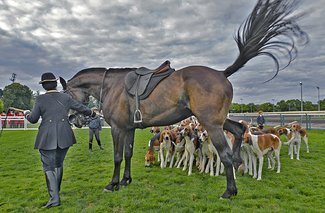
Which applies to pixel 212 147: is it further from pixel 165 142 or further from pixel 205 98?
pixel 205 98

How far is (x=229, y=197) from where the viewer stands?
375 centimetres

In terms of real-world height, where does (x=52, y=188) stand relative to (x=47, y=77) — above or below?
below

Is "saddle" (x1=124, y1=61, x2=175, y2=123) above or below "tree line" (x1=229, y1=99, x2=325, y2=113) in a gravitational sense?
below

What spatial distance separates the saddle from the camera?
4016 mm

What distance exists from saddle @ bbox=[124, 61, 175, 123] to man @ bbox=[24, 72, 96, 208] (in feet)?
4.36

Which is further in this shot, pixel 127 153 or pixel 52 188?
pixel 127 153

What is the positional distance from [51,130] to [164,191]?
2726 mm

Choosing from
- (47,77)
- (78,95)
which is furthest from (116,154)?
(47,77)

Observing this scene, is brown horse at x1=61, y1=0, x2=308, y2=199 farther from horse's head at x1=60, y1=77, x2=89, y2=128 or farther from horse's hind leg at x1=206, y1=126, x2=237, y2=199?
horse's head at x1=60, y1=77, x2=89, y2=128

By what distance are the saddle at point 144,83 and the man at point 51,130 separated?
1.33 metres

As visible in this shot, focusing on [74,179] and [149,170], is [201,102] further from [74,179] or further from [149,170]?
[74,179]

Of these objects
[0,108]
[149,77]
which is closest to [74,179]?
[149,77]

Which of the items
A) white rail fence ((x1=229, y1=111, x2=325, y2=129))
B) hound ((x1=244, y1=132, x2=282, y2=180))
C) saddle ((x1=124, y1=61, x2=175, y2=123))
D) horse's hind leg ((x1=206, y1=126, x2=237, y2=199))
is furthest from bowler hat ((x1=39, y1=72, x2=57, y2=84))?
white rail fence ((x1=229, y1=111, x2=325, y2=129))

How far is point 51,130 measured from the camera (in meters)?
3.60
